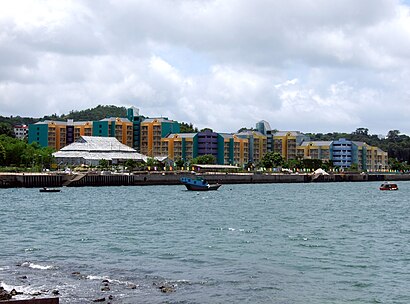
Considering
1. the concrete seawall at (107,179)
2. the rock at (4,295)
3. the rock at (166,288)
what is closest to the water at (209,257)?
the rock at (166,288)

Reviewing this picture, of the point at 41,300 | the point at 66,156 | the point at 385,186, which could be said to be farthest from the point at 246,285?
the point at 66,156

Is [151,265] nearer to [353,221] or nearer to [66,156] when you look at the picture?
[353,221]

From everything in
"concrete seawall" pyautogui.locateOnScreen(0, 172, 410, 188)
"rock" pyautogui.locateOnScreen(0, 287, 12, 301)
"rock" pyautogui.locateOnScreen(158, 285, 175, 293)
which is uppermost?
"concrete seawall" pyautogui.locateOnScreen(0, 172, 410, 188)

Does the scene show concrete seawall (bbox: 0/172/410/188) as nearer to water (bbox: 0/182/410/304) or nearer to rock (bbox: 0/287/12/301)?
water (bbox: 0/182/410/304)

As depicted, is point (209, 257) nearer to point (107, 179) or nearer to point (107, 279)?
point (107, 279)

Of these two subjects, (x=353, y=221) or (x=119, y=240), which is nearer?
(x=119, y=240)

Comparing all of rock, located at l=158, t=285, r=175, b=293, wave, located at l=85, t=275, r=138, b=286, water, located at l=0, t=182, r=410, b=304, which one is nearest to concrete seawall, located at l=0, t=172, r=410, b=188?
water, located at l=0, t=182, r=410, b=304

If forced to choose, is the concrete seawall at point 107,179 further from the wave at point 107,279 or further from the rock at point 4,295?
the rock at point 4,295

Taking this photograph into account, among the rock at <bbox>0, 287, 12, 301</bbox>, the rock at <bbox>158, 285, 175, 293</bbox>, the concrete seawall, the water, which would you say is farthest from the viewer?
the concrete seawall

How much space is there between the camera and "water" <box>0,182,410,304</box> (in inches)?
1103

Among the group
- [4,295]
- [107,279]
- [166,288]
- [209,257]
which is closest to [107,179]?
[209,257]

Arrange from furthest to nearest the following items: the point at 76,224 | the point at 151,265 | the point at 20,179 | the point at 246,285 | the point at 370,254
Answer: the point at 20,179 < the point at 76,224 < the point at 370,254 < the point at 151,265 < the point at 246,285

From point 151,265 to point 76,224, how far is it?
24189mm

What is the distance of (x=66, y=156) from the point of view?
19475 cm
